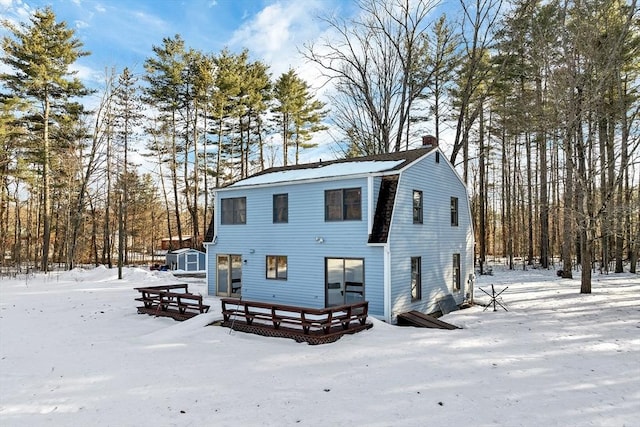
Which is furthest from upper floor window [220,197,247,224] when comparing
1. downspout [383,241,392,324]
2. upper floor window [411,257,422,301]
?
upper floor window [411,257,422,301]

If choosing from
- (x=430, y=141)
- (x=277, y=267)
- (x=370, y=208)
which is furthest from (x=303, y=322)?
(x=430, y=141)

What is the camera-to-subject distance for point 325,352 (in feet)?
26.9

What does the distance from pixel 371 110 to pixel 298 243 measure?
13.4m

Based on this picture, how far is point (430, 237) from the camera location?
505 inches

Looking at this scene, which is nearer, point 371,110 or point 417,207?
point 417,207

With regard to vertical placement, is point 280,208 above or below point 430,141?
below

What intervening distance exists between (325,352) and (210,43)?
2708 centimetres

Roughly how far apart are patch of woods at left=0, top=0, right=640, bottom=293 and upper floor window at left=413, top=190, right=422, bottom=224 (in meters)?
7.03

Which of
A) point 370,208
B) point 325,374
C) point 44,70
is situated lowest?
point 325,374

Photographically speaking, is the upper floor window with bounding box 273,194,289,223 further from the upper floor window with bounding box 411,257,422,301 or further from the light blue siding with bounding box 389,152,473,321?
the upper floor window with bounding box 411,257,422,301

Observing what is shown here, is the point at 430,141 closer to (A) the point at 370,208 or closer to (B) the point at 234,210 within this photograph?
(A) the point at 370,208

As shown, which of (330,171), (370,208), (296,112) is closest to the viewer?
(370,208)

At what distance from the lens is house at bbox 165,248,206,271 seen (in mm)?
28000

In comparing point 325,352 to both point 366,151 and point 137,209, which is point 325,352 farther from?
point 137,209
